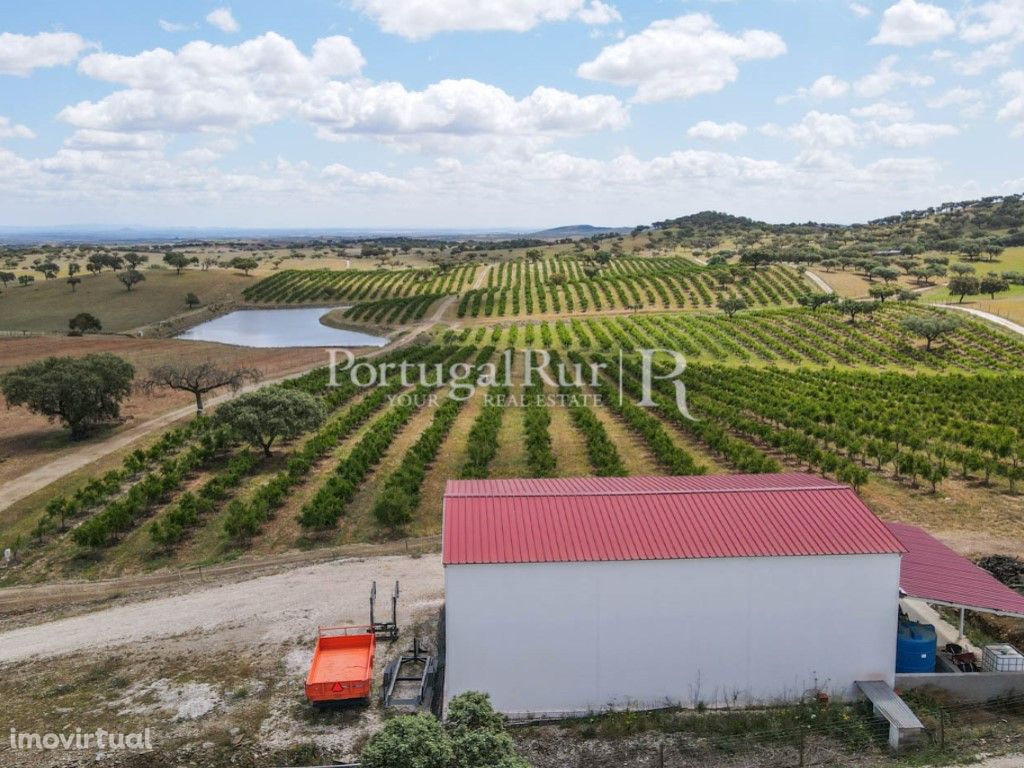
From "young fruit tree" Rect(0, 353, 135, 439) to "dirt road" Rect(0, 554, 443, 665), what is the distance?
20149 millimetres

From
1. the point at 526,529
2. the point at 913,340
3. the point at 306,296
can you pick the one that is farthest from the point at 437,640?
the point at 306,296

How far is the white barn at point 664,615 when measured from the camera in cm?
1522

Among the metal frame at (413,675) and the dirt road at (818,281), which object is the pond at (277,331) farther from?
the metal frame at (413,675)

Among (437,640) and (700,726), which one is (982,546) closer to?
(700,726)

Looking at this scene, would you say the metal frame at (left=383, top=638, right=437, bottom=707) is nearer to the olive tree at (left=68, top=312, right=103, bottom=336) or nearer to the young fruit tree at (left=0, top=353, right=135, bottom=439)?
→ the young fruit tree at (left=0, top=353, right=135, bottom=439)

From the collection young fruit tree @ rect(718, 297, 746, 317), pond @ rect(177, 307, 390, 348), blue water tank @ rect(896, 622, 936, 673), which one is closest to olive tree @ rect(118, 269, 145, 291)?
pond @ rect(177, 307, 390, 348)

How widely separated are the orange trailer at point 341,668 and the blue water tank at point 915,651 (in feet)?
37.9

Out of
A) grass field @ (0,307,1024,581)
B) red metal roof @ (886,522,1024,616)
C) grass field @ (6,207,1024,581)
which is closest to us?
red metal roof @ (886,522,1024,616)

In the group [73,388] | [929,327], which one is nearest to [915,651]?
[73,388]

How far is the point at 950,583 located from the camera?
54.4ft

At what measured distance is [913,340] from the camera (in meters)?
65.4

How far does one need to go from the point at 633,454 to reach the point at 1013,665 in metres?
20.2

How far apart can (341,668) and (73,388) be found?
28.6 meters

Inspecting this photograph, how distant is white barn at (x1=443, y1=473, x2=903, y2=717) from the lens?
49.9ft
